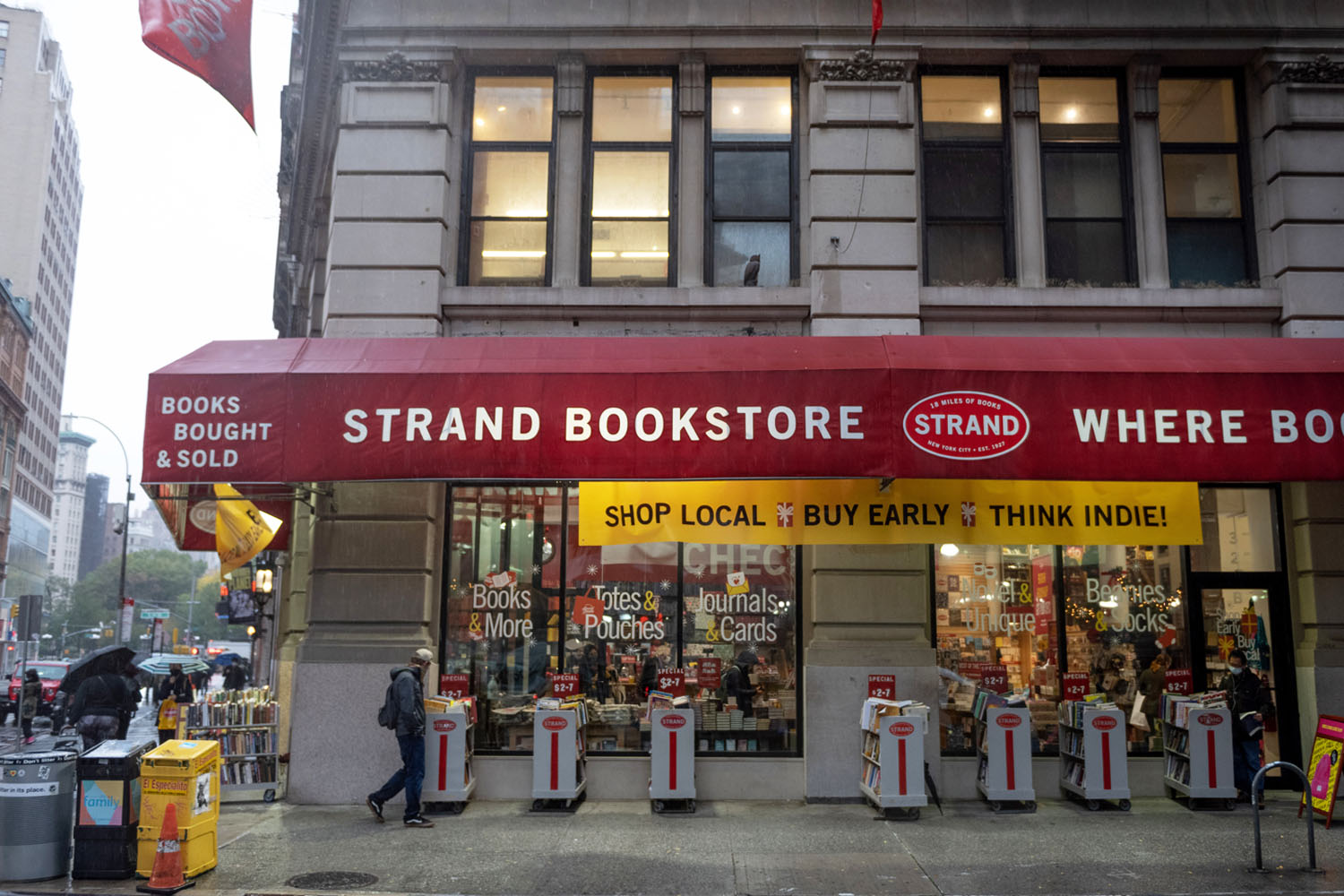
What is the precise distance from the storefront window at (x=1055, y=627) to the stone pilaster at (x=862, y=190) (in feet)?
10.3

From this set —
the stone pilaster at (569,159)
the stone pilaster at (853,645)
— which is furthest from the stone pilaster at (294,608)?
the stone pilaster at (853,645)

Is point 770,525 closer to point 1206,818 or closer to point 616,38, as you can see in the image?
point 1206,818

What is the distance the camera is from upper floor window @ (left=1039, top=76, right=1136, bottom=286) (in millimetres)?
13609

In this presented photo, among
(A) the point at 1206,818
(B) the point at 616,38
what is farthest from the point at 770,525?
(B) the point at 616,38

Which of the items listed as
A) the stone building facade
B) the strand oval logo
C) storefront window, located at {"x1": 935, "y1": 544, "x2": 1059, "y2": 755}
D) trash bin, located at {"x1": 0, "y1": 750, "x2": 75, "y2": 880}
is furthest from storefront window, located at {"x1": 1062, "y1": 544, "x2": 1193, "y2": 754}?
trash bin, located at {"x1": 0, "y1": 750, "x2": 75, "y2": 880}

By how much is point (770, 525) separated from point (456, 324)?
471 centimetres

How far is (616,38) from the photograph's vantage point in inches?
534

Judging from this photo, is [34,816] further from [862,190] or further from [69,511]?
[69,511]

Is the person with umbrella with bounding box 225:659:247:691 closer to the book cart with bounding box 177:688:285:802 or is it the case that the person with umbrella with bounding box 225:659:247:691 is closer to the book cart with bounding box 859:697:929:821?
the book cart with bounding box 177:688:285:802

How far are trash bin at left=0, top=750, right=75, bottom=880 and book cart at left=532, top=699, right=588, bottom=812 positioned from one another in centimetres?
450

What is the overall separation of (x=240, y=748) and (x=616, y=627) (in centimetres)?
471

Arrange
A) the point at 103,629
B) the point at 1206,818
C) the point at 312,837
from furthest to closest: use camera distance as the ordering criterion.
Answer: the point at 103,629
the point at 1206,818
the point at 312,837

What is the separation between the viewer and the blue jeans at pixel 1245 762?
1154 cm

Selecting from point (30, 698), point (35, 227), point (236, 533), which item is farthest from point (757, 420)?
point (35, 227)
